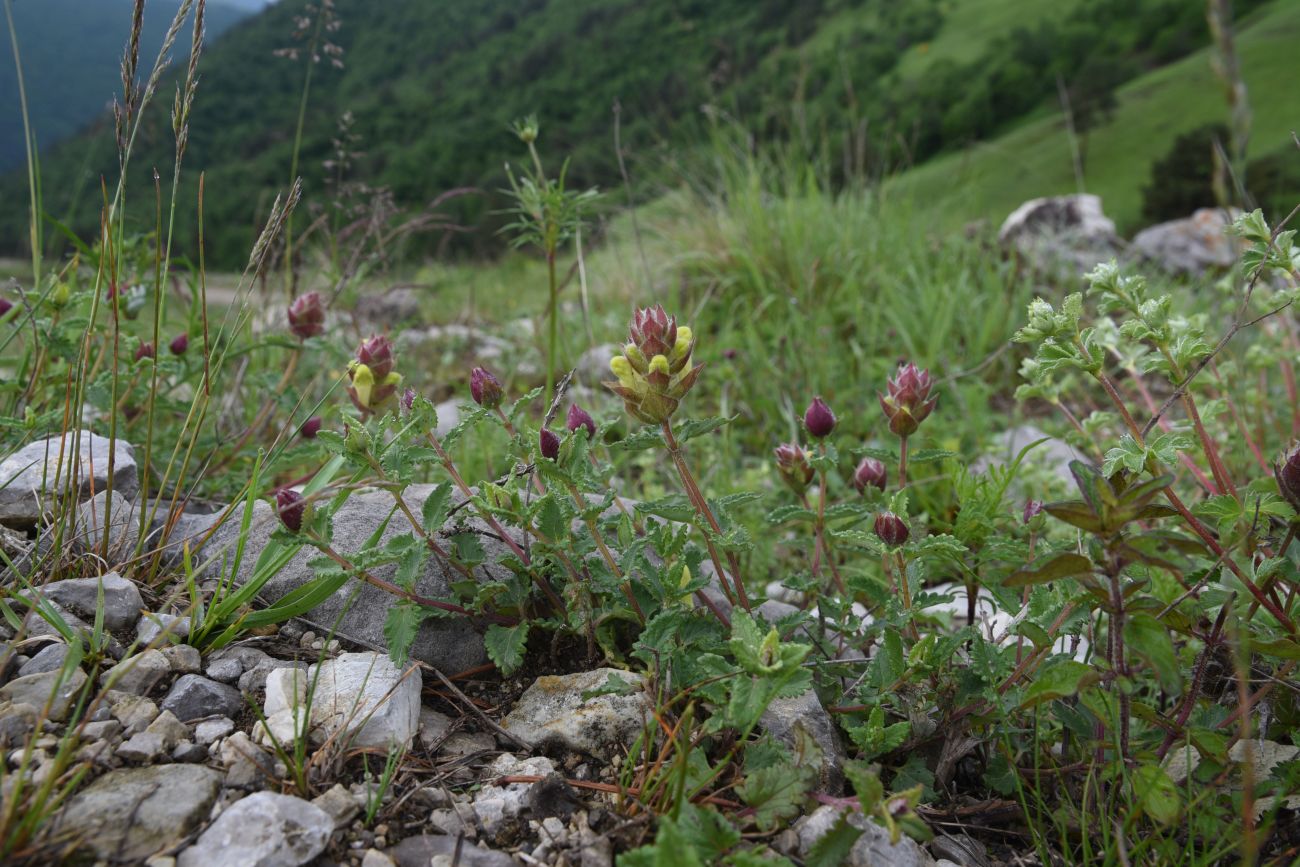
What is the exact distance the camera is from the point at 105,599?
129 centimetres

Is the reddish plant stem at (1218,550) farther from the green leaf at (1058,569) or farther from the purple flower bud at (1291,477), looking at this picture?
the green leaf at (1058,569)

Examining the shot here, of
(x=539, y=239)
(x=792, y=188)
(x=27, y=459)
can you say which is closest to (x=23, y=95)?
(x=27, y=459)

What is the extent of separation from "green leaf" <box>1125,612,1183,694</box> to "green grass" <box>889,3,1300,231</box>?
2007 cm

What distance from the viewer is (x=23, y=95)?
6.50 ft

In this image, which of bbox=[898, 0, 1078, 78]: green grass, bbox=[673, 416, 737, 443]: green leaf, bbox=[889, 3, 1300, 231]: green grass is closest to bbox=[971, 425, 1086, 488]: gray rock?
bbox=[673, 416, 737, 443]: green leaf

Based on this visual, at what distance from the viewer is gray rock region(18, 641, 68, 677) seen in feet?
3.79

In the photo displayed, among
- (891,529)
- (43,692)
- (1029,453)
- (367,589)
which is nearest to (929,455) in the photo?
(891,529)

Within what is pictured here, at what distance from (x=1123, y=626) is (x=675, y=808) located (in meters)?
0.60

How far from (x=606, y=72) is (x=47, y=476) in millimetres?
23871

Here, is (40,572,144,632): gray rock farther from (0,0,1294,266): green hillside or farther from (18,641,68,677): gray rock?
(0,0,1294,266): green hillside

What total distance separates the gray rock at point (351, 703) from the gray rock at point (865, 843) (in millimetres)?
552

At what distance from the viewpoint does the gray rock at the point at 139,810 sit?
92 cm

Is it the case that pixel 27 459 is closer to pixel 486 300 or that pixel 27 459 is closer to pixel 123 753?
pixel 123 753

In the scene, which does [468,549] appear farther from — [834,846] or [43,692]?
[834,846]
